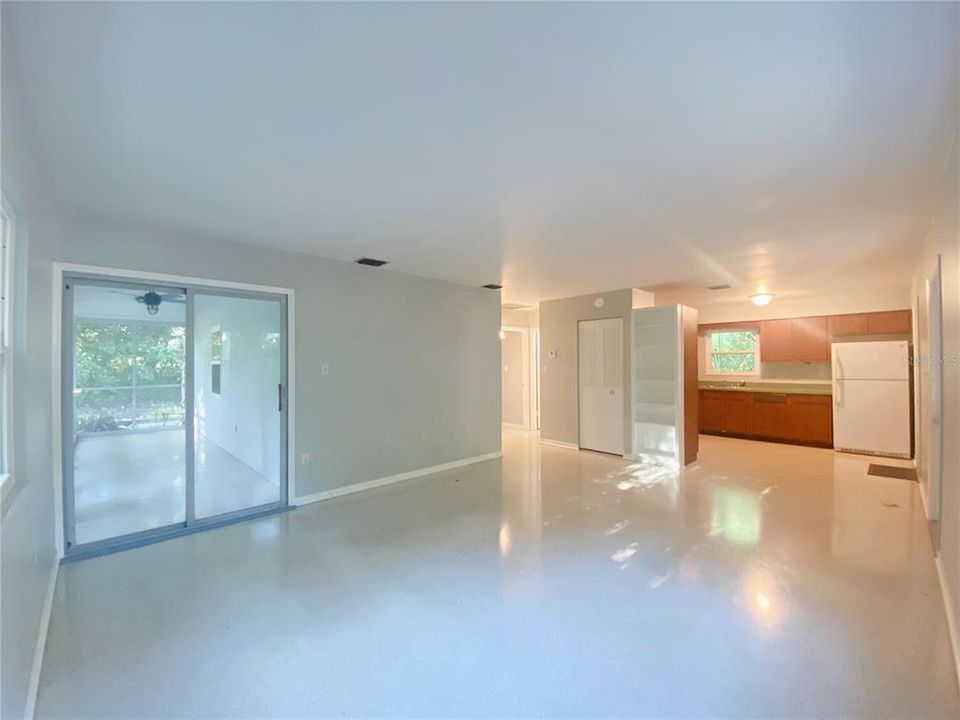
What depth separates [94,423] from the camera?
11.0 feet

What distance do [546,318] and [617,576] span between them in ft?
15.5

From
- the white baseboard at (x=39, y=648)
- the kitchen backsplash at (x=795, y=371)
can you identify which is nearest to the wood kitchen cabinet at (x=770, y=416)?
the kitchen backsplash at (x=795, y=371)

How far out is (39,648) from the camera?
6.55 ft

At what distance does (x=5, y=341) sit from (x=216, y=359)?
3552mm

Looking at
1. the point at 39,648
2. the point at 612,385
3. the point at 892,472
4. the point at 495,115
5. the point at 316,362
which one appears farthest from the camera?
the point at 612,385

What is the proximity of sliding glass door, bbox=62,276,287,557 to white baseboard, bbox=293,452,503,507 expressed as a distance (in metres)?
0.27

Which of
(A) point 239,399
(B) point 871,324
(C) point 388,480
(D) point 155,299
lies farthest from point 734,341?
(D) point 155,299

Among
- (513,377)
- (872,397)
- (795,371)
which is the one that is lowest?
(872,397)

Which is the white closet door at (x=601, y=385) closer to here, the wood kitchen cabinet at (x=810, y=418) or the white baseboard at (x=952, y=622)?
the wood kitchen cabinet at (x=810, y=418)

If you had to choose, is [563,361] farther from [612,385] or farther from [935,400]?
[935,400]

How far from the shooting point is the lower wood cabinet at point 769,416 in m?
6.74

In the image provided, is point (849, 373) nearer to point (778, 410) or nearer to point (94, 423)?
point (778, 410)

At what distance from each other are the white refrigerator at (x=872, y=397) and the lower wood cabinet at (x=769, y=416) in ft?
1.04

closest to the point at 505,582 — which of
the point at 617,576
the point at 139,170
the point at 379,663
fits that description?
the point at 617,576
